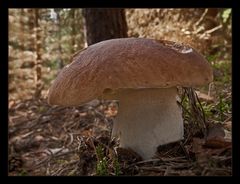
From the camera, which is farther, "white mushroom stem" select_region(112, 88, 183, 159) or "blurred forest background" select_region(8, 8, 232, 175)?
"blurred forest background" select_region(8, 8, 232, 175)

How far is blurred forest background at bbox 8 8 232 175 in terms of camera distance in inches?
94.0

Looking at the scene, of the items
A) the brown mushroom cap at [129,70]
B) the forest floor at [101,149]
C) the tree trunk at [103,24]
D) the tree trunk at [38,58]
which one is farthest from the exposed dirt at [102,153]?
the tree trunk at [38,58]

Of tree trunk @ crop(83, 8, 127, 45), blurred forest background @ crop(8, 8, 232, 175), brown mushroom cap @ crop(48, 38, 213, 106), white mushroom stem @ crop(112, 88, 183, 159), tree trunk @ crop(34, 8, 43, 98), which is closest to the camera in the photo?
brown mushroom cap @ crop(48, 38, 213, 106)

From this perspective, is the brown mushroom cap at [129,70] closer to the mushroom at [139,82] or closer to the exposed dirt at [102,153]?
the mushroom at [139,82]

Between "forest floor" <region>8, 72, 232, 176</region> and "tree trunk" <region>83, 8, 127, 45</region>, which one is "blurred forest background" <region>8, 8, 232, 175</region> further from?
"tree trunk" <region>83, 8, 127, 45</region>

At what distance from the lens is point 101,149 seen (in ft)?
4.87

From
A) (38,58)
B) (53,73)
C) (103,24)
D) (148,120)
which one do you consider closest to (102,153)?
(148,120)

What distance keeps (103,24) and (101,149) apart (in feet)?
7.58

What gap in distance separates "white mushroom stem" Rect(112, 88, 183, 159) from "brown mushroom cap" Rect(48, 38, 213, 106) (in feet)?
0.64

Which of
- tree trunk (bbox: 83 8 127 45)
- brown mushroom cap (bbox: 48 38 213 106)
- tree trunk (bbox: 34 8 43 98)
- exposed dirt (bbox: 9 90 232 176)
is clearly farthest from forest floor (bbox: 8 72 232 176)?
tree trunk (bbox: 34 8 43 98)

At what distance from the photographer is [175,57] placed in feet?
4.33

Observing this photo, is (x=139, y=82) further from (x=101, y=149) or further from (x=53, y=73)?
(x=53, y=73)

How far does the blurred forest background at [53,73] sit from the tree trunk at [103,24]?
22 cm

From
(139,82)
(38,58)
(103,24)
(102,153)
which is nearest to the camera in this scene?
(139,82)
